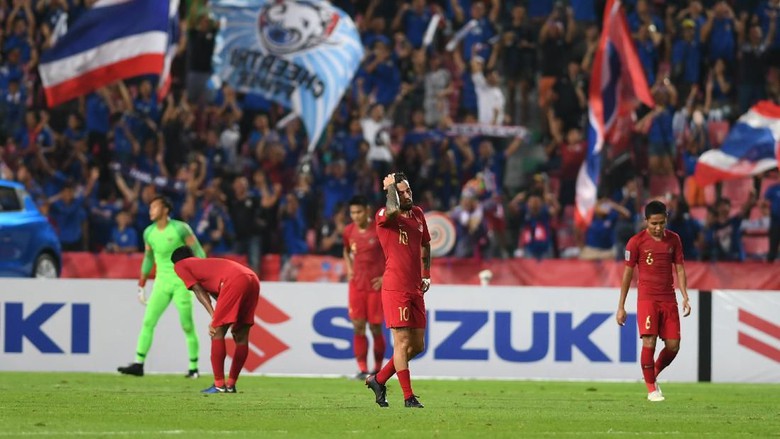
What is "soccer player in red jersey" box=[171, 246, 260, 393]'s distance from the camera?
1574 centimetres

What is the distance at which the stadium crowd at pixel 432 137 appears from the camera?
2666 centimetres

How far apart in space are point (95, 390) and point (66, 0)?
14.2 metres

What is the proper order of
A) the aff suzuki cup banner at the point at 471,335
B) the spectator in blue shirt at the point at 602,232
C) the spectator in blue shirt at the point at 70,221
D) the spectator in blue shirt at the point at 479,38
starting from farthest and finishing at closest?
1. the spectator in blue shirt at the point at 479,38
2. the spectator in blue shirt at the point at 70,221
3. the spectator in blue shirt at the point at 602,232
4. the aff suzuki cup banner at the point at 471,335

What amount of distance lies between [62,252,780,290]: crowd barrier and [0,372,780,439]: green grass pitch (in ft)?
16.6

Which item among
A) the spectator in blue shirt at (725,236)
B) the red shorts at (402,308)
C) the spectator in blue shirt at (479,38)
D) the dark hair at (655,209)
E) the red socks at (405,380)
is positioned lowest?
the spectator in blue shirt at (725,236)

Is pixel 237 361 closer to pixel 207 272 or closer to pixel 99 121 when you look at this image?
pixel 207 272

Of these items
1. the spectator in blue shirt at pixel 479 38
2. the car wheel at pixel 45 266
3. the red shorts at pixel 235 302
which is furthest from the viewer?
the spectator in blue shirt at pixel 479 38

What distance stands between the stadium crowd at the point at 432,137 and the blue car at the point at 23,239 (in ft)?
6.47

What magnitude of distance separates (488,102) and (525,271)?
4891 millimetres

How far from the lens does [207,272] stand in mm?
15953

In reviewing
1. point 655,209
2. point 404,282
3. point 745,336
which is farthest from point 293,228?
point 404,282

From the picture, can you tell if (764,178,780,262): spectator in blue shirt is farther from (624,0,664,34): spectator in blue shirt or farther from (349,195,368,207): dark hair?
(349,195,368,207): dark hair

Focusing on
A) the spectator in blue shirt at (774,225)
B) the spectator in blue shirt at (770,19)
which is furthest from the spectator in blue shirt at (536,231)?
the spectator in blue shirt at (770,19)

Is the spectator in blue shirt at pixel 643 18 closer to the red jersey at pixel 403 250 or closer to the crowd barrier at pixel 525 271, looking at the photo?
the crowd barrier at pixel 525 271
